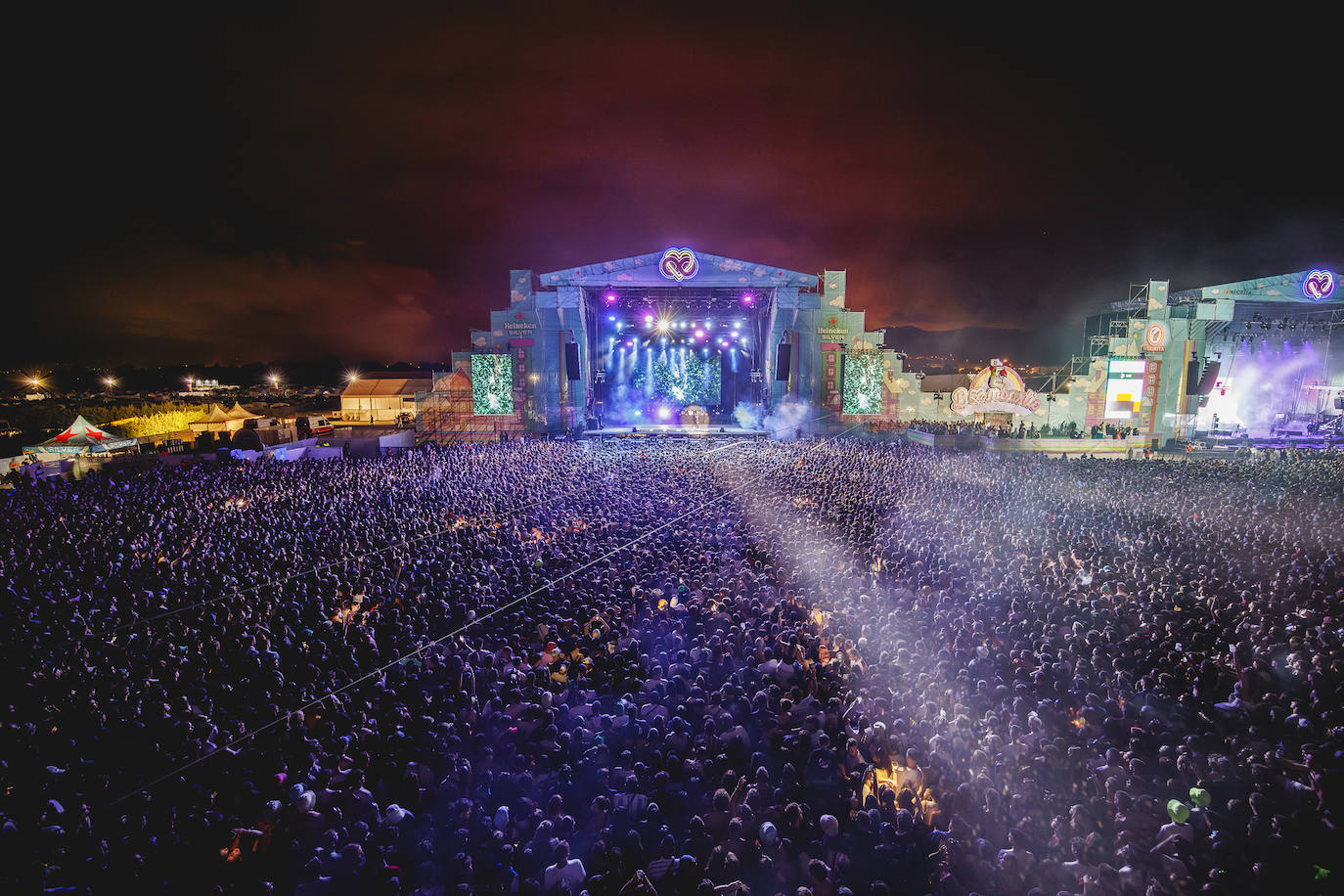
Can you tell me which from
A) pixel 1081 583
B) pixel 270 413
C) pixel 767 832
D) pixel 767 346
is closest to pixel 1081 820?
pixel 767 832

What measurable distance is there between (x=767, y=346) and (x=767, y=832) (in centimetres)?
3232

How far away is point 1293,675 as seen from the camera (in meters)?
6.02

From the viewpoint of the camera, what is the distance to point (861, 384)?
1348 inches

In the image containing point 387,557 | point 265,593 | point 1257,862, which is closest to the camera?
point 1257,862

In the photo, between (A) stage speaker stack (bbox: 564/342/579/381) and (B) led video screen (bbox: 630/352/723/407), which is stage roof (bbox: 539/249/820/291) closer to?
(A) stage speaker stack (bbox: 564/342/579/381)

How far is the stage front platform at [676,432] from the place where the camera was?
30.7 meters

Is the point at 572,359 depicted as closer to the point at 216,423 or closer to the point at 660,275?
the point at 660,275

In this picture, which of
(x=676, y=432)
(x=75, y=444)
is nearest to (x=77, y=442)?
(x=75, y=444)

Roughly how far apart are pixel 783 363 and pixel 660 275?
9.04 m

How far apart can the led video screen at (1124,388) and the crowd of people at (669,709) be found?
25908mm

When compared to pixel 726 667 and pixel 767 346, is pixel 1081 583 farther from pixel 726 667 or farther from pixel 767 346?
pixel 767 346

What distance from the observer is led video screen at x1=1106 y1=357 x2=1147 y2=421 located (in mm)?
33469

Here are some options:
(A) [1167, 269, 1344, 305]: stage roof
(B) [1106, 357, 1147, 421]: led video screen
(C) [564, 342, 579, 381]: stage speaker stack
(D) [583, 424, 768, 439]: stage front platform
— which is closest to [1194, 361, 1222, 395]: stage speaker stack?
(B) [1106, 357, 1147, 421]: led video screen

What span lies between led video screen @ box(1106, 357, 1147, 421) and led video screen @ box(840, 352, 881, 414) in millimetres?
13811
